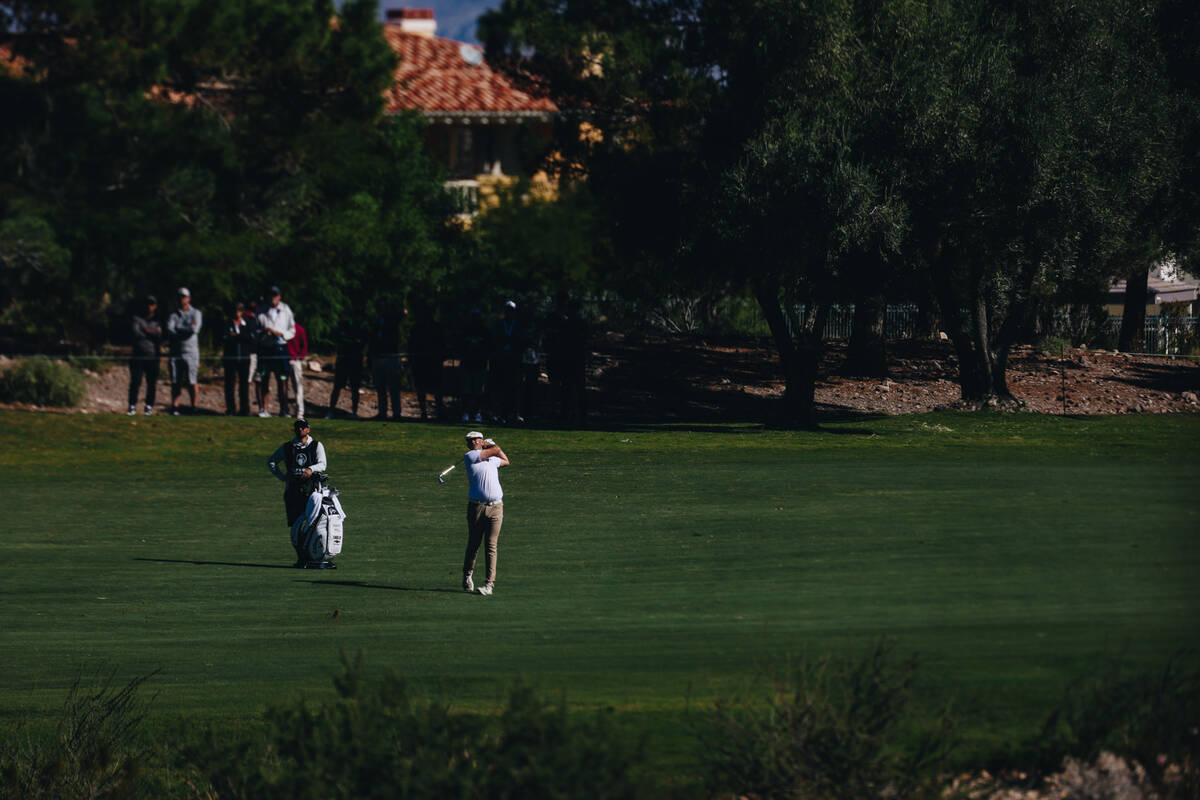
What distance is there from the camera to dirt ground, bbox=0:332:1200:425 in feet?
115

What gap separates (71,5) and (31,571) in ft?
56.4

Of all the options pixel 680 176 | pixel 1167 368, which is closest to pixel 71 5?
pixel 680 176

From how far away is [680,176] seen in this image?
33.7m

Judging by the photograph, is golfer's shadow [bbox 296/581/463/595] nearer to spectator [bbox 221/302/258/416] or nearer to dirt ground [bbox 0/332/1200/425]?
spectator [bbox 221/302/258/416]

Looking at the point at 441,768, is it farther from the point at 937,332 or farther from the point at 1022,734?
the point at 937,332

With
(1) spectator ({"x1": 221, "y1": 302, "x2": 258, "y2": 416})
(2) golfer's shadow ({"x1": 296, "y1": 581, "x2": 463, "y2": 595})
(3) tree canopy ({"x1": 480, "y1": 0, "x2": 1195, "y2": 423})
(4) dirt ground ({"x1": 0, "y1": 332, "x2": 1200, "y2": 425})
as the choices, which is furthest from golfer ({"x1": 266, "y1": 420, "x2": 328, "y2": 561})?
(4) dirt ground ({"x1": 0, "y1": 332, "x2": 1200, "y2": 425})

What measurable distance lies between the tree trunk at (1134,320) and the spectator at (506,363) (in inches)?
750

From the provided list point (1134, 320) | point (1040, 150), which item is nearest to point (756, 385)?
point (1040, 150)

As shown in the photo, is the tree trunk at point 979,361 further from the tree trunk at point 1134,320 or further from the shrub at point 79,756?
the shrub at point 79,756

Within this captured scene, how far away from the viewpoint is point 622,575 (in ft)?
55.0

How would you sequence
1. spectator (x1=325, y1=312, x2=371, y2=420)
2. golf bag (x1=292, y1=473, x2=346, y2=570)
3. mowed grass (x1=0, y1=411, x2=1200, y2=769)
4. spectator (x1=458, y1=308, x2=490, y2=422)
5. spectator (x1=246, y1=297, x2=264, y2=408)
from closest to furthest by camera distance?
mowed grass (x1=0, y1=411, x2=1200, y2=769), golf bag (x1=292, y1=473, x2=346, y2=570), spectator (x1=246, y1=297, x2=264, y2=408), spectator (x1=458, y1=308, x2=490, y2=422), spectator (x1=325, y1=312, x2=371, y2=420)

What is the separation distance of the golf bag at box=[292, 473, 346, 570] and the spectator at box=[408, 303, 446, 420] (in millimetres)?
12574

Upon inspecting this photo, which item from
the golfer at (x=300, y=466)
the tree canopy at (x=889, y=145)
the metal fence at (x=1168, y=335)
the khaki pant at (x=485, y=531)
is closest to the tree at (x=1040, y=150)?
the tree canopy at (x=889, y=145)

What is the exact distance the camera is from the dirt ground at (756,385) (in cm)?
3509
